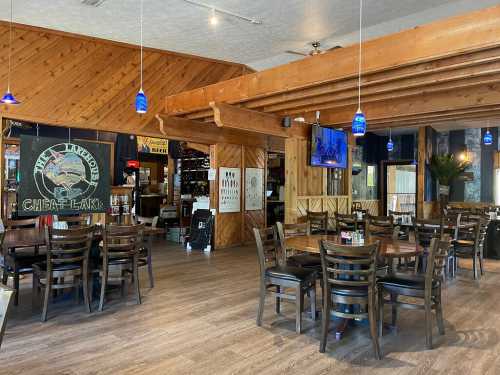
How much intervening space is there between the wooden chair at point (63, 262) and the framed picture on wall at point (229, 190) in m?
4.48

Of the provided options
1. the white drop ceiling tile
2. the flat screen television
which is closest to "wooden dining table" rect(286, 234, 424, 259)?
the white drop ceiling tile

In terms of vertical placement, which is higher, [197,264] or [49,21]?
[49,21]

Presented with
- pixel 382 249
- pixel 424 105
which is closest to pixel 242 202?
pixel 424 105

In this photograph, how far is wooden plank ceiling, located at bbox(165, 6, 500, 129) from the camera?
3.79m

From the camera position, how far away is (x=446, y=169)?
1123 cm

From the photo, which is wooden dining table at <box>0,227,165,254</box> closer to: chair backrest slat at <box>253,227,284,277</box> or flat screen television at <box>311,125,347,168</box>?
chair backrest slat at <box>253,227,284,277</box>

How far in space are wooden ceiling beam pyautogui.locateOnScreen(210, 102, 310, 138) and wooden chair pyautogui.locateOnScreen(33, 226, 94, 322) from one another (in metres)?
2.95

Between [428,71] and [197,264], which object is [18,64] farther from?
[428,71]

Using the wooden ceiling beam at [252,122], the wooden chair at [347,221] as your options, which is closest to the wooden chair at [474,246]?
the wooden chair at [347,221]

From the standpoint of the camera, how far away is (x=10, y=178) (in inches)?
344

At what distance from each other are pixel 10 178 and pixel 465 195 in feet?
41.3

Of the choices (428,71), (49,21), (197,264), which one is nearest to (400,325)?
(428,71)

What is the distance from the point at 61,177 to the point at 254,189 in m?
4.39

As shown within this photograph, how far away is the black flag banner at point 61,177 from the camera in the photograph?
20.8 ft
